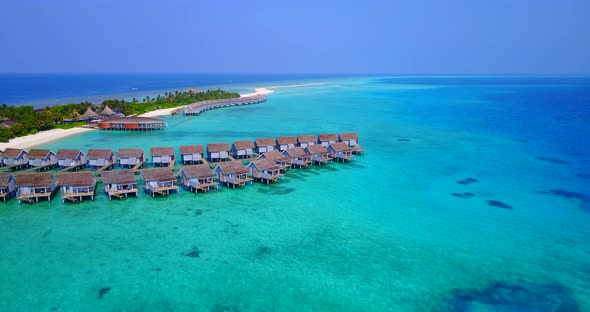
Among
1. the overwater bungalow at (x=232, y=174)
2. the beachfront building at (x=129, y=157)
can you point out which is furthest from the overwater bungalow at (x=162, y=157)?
the overwater bungalow at (x=232, y=174)

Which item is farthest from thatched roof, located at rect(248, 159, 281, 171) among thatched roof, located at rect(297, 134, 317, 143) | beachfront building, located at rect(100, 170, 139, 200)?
beachfront building, located at rect(100, 170, 139, 200)

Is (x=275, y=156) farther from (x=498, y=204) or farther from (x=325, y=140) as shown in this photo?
(x=498, y=204)

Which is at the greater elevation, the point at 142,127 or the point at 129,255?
the point at 142,127

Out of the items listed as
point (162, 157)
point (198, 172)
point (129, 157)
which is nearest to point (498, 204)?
point (198, 172)

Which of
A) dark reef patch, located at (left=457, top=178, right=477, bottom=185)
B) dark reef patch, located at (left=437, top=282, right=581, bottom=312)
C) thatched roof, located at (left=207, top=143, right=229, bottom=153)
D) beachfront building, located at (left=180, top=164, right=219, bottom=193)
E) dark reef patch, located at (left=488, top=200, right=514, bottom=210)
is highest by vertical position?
thatched roof, located at (left=207, top=143, right=229, bottom=153)

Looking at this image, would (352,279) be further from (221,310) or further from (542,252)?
(542,252)

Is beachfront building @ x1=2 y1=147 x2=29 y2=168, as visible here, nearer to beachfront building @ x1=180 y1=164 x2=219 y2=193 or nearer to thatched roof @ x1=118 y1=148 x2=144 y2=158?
thatched roof @ x1=118 y1=148 x2=144 y2=158

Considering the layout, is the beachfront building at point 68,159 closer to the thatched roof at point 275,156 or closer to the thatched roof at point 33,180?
the thatched roof at point 33,180

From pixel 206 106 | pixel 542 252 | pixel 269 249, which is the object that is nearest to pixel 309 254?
pixel 269 249

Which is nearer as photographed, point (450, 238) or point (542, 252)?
point (542, 252)
